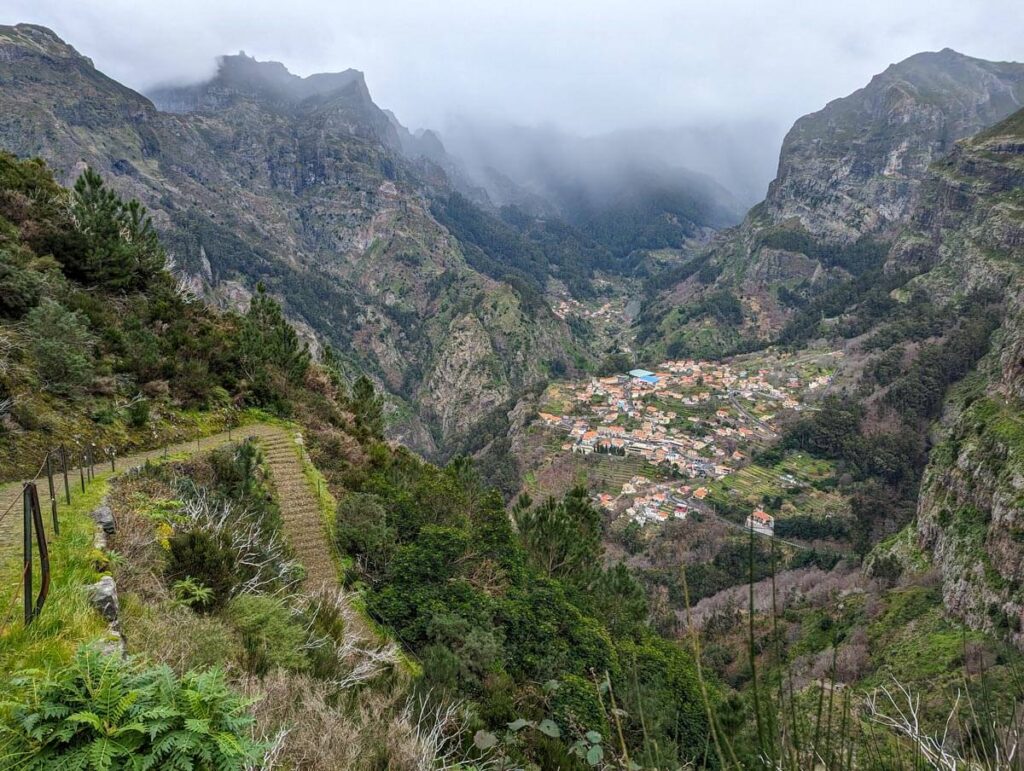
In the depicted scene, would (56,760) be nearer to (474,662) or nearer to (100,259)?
(474,662)

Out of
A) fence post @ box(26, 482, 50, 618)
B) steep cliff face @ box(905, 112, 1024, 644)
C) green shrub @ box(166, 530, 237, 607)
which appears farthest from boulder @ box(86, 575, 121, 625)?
steep cliff face @ box(905, 112, 1024, 644)

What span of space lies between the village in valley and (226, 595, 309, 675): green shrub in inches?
2265

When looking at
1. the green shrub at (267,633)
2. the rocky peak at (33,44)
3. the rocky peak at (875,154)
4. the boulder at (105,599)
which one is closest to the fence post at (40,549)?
the boulder at (105,599)

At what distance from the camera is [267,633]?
19.0 ft

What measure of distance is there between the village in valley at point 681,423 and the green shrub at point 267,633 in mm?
57525

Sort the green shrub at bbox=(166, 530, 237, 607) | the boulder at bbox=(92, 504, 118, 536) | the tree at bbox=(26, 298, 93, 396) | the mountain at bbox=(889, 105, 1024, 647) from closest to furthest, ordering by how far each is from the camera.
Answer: the green shrub at bbox=(166, 530, 237, 607) → the boulder at bbox=(92, 504, 118, 536) → the tree at bbox=(26, 298, 93, 396) → the mountain at bbox=(889, 105, 1024, 647)

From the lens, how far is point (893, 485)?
210 feet

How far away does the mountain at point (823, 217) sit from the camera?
14800 centimetres

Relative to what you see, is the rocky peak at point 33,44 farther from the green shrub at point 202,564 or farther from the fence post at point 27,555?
the fence post at point 27,555

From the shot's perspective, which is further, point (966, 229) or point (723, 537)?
point (966, 229)

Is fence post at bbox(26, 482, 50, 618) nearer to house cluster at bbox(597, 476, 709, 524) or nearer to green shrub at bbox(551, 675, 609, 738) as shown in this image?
green shrub at bbox(551, 675, 609, 738)

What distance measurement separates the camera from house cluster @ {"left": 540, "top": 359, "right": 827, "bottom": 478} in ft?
252

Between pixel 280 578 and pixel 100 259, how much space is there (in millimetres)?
12021

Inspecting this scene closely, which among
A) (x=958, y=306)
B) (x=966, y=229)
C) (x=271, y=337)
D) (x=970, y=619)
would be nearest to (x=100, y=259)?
(x=271, y=337)
